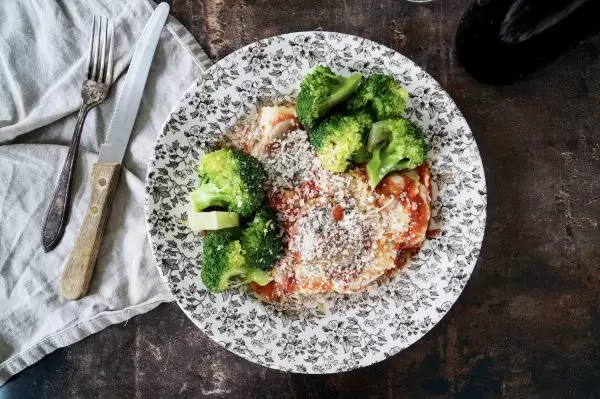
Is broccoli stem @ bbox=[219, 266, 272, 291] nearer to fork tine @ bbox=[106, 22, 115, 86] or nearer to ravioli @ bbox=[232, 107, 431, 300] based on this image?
ravioli @ bbox=[232, 107, 431, 300]

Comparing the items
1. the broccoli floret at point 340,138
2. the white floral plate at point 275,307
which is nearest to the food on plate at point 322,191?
the broccoli floret at point 340,138

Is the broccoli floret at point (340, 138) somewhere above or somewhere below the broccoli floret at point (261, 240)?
above

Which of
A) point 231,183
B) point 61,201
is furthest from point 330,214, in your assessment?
point 61,201

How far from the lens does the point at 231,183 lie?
230 centimetres

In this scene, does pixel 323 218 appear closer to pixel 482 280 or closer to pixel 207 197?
pixel 207 197

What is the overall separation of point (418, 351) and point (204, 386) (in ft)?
3.28

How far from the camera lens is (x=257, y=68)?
2461 mm

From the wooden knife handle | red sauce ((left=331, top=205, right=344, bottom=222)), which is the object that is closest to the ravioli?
red sauce ((left=331, top=205, right=344, bottom=222))

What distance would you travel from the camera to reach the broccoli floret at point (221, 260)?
7.51 ft

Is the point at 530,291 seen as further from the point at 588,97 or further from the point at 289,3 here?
the point at 289,3

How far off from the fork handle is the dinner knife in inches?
4.1

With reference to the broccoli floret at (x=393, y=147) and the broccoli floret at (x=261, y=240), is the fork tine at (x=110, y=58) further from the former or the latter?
the broccoli floret at (x=393, y=147)

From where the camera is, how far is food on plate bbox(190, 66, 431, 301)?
2305 mm

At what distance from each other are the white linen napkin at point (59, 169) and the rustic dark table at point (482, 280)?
0.11m
